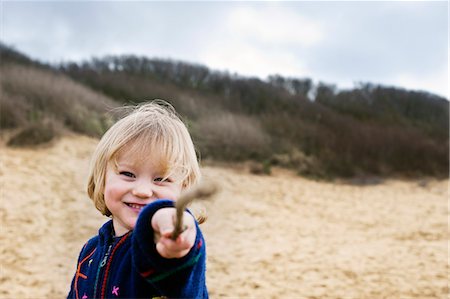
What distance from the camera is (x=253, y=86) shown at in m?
Result: 16.7

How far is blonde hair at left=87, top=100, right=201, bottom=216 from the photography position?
3.63 feet

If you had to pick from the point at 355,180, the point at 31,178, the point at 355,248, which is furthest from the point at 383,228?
the point at 31,178

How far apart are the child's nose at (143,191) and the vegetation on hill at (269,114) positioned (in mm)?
9535

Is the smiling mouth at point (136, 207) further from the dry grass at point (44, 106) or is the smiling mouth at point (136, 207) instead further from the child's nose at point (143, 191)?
the dry grass at point (44, 106)

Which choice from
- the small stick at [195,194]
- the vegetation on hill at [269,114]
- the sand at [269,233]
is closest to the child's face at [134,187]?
the small stick at [195,194]

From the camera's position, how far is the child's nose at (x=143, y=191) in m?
1.07

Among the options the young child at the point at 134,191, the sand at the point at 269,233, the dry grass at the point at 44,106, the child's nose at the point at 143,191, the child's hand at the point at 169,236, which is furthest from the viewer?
the dry grass at the point at 44,106

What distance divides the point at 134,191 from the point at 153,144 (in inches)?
4.6

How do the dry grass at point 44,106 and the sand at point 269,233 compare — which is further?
the dry grass at point 44,106

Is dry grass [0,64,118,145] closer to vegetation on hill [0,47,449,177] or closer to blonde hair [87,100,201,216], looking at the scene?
vegetation on hill [0,47,449,177]

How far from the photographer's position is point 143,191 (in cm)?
107

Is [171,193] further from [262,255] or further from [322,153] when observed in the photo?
[322,153]

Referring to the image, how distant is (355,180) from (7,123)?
8.12m

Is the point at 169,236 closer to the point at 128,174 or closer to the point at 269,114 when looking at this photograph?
the point at 128,174
